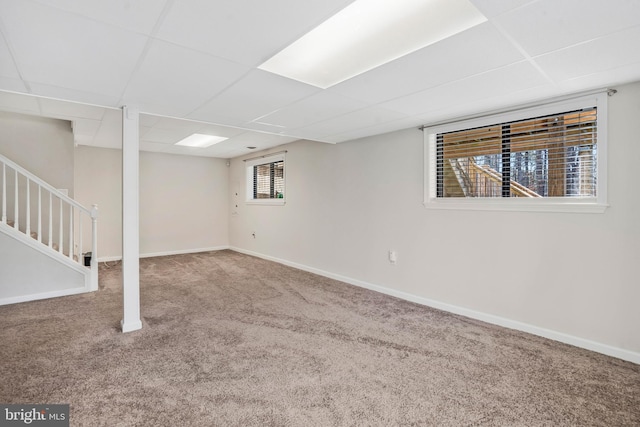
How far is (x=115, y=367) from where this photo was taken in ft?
7.68

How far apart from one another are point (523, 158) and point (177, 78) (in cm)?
312

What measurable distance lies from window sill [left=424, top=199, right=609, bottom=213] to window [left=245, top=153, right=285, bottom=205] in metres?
3.20

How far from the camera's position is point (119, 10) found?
59.0 inches

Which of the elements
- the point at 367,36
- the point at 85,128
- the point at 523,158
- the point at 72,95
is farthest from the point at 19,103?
the point at 523,158

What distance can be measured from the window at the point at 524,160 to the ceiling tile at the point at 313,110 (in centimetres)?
122

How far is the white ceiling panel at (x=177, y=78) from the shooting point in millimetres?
1981

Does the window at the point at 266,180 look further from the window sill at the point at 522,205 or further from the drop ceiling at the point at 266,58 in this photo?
the window sill at the point at 522,205

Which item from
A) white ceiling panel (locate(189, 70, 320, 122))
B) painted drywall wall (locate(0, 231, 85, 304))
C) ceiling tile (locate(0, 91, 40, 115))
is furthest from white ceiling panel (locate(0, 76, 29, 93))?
painted drywall wall (locate(0, 231, 85, 304))

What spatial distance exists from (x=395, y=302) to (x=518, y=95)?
8.19ft

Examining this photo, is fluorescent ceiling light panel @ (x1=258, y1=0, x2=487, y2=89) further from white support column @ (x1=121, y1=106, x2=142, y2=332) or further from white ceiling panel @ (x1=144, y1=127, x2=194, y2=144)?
white ceiling panel @ (x1=144, y1=127, x2=194, y2=144)

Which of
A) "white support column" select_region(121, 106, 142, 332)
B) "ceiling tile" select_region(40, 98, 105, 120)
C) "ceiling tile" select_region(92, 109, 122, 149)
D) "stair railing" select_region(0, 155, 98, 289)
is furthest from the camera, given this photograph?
"stair railing" select_region(0, 155, 98, 289)

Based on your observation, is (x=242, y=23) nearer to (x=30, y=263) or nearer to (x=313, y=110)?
(x=313, y=110)

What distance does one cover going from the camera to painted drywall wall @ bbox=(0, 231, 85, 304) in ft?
12.1

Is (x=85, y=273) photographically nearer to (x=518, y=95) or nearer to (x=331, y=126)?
(x=331, y=126)
